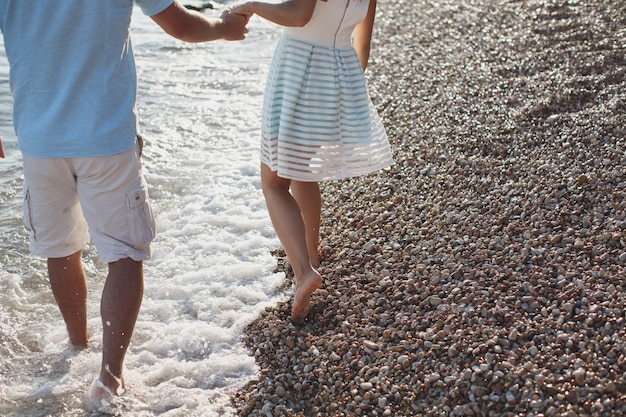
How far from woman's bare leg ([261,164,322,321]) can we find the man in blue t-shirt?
71cm

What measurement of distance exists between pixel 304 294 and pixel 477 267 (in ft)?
2.86

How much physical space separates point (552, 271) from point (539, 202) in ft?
→ 2.46

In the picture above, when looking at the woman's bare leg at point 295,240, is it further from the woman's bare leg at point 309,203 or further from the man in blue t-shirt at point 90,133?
the man in blue t-shirt at point 90,133

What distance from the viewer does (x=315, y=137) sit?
12.2 ft

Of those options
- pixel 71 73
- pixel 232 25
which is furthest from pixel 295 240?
pixel 71 73

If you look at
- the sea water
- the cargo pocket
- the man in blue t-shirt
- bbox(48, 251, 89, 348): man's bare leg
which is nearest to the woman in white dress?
the man in blue t-shirt

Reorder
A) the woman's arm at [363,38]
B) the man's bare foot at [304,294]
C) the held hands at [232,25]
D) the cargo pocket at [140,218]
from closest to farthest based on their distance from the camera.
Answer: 1. the cargo pocket at [140,218]
2. the held hands at [232,25]
3. the man's bare foot at [304,294]
4. the woman's arm at [363,38]

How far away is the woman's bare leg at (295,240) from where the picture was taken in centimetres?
380

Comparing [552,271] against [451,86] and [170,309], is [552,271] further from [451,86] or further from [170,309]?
[451,86]

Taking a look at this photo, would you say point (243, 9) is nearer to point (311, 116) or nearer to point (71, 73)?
point (311, 116)

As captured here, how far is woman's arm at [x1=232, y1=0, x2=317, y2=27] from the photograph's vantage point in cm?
345

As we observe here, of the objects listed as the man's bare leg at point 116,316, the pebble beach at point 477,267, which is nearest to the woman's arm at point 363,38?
the pebble beach at point 477,267

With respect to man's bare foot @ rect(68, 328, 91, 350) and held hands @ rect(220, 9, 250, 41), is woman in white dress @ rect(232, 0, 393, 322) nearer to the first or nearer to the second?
held hands @ rect(220, 9, 250, 41)

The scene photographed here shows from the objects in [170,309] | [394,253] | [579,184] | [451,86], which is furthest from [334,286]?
[451,86]
